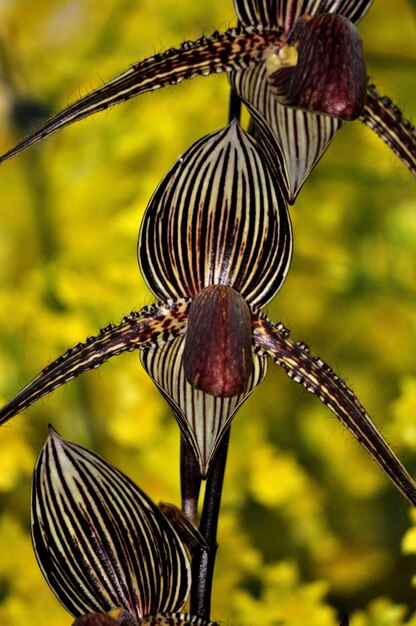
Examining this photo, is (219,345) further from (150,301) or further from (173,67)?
(150,301)

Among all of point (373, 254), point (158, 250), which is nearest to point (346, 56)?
point (158, 250)

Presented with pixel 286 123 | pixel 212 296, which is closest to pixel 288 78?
pixel 286 123

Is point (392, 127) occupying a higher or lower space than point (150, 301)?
lower

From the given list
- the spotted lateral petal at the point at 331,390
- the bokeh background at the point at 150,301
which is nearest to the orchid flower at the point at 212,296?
the spotted lateral petal at the point at 331,390

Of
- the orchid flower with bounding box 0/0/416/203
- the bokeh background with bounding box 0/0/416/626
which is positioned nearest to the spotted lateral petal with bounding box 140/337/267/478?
the orchid flower with bounding box 0/0/416/203

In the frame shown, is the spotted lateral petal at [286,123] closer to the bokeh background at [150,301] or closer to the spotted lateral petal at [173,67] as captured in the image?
the spotted lateral petal at [173,67]

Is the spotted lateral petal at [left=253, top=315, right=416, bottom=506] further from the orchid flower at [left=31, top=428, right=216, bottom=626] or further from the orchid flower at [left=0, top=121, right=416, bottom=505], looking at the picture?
the orchid flower at [left=31, top=428, right=216, bottom=626]
